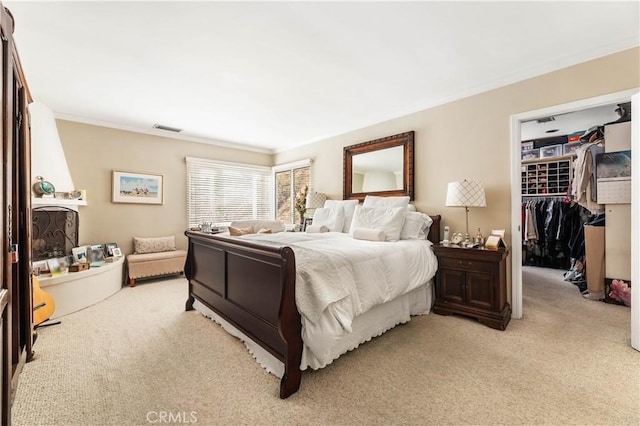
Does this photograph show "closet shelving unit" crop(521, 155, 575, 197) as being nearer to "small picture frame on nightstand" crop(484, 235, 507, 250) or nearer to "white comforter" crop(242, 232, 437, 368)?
"small picture frame on nightstand" crop(484, 235, 507, 250)

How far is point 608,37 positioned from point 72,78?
519 cm

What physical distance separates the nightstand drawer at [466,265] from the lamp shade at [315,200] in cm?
234

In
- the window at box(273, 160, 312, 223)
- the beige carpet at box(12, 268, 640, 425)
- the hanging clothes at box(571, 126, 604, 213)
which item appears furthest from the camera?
the window at box(273, 160, 312, 223)

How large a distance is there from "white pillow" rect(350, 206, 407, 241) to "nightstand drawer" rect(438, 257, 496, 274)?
1.85 feet

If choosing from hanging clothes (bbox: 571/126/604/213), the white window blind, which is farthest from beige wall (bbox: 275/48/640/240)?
the white window blind

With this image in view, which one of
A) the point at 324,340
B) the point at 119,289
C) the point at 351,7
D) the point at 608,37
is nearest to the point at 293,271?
the point at 324,340

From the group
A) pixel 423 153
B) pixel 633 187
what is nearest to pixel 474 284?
pixel 633 187

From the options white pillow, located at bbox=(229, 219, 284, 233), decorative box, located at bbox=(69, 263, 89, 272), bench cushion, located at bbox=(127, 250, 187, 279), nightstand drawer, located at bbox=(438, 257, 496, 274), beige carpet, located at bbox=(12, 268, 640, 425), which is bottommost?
beige carpet, located at bbox=(12, 268, 640, 425)

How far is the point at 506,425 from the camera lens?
4.98 ft

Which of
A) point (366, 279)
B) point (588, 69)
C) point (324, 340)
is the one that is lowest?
point (324, 340)

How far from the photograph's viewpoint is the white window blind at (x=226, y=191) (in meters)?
5.43

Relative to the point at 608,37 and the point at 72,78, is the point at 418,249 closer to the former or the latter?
the point at 608,37

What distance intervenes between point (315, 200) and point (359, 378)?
330 centimetres

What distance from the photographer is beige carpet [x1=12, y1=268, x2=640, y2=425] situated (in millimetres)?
1608
